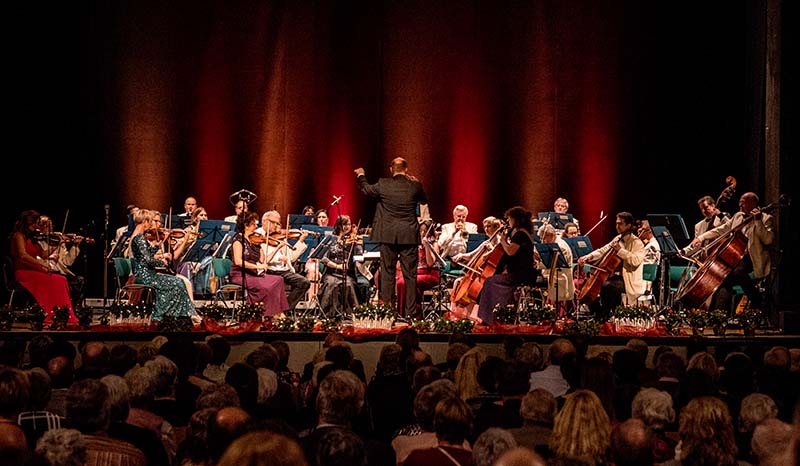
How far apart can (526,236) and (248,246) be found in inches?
117

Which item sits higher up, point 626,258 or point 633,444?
point 626,258

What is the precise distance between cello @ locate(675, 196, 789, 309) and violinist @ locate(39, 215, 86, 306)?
6.79 metres

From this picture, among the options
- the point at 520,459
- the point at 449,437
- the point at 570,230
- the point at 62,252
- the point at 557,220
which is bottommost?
the point at 449,437

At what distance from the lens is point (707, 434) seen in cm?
345

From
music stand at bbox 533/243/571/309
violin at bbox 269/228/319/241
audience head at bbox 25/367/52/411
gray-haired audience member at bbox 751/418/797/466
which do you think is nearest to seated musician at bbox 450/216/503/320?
music stand at bbox 533/243/571/309

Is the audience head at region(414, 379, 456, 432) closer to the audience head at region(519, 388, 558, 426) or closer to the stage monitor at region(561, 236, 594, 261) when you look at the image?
the audience head at region(519, 388, 558, 426)

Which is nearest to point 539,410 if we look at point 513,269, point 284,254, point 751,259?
point 513,269

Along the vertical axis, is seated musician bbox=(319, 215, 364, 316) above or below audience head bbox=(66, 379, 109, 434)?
above

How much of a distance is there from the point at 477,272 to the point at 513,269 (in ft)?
1.99

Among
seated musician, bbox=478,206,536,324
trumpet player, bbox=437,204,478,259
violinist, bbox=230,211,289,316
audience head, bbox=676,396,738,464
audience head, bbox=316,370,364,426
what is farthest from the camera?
trumpet player, bbox=437,204,478,259

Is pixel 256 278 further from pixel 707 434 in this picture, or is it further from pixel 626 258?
pixel 707 434

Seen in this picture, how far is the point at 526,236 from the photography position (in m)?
9.63

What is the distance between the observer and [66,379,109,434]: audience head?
3660mm

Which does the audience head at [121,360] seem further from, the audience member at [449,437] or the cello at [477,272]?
the cello at [477,272]
